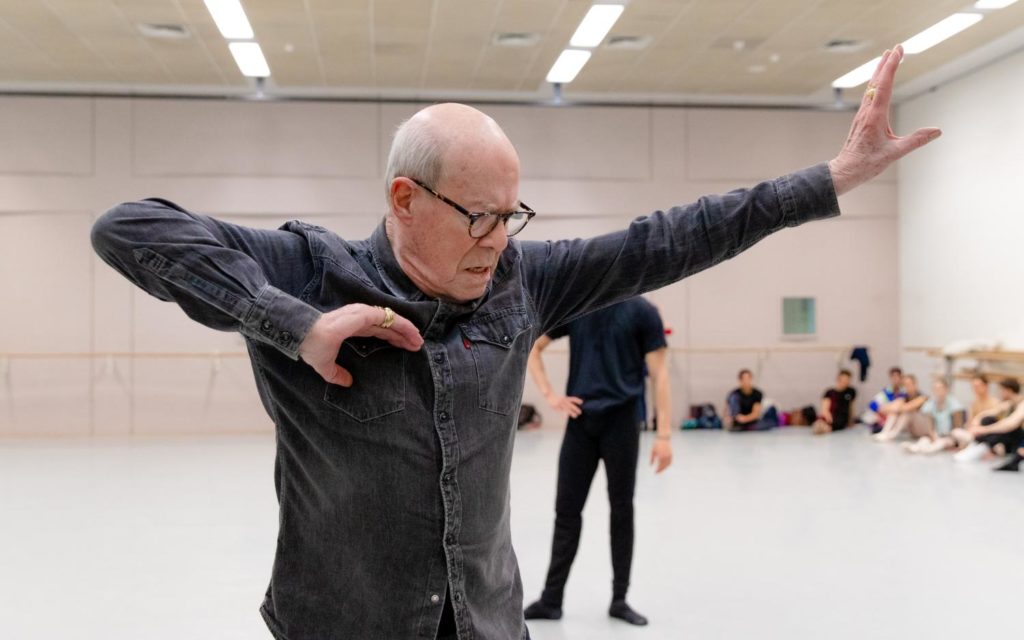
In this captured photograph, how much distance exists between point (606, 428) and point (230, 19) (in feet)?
26.7

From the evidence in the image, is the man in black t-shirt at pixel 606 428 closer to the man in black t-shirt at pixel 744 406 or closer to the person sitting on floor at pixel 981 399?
the person sitting on floor at pixel 981 399

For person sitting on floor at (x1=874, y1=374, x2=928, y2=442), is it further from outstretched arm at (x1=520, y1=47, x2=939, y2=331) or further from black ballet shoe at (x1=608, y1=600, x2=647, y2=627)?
outstretched arm at (x1=520, y1=47, x2=939, y2=331)

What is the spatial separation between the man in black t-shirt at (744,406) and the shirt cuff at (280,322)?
14147mm

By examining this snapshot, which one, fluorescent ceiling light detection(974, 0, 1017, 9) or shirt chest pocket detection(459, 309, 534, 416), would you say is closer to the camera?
shirt chest pocket detection(459, 309, 534, 416)

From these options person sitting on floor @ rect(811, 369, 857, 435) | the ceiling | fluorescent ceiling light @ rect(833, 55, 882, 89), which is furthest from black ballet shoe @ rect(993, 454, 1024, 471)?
fluorescent ceiling light @ rect(833, 55, 882, 89)

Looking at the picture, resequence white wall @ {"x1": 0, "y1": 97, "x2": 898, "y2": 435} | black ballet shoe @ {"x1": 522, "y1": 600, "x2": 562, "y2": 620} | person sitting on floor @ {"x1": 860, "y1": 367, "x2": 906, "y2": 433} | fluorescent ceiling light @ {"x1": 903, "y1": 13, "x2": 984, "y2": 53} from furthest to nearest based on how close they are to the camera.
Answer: white wall @ {"x1": 0, "y1": 97, "x2": 898, "y2": 435} → person sitting on floor @ {"x1": 860, "y1": 367, "x2": 906, "y2": 433} → fluorescent ceiling light @ {"x1": 903, "y1": 13, "x2": 984, "y2": 53} → black ballet shoe @ {"x1": 522, "y1": 600, "x2": 562, "y2": 620}

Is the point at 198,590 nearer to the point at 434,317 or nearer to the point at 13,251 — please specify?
the point at 434,317

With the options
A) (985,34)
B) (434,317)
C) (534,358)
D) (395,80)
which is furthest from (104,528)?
(985,34)

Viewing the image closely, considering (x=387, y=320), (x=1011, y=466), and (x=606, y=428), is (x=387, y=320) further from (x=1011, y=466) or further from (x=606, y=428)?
(x=1011, y=466)

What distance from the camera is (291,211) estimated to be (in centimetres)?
1542

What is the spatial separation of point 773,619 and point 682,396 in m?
11.0

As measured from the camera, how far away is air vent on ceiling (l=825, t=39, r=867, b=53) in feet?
40.9

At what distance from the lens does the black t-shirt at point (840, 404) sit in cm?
1508

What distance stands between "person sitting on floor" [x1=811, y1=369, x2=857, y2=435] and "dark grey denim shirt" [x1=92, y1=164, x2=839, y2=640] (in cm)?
1377
